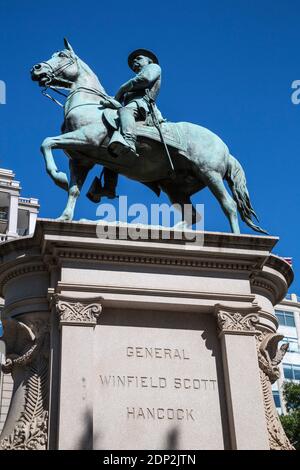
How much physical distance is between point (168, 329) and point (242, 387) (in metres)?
1.68

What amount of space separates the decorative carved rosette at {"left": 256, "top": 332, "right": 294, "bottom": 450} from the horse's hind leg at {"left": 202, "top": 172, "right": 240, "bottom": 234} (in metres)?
2.47

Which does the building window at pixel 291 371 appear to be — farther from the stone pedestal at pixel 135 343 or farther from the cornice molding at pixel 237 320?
the cornice molding at pixel 237 320

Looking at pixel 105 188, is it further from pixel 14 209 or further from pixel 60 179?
pixel 14 209

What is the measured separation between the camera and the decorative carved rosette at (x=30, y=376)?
11.4 meters

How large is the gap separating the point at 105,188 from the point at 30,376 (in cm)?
450

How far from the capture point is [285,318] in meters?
71.9

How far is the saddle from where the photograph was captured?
14109mm

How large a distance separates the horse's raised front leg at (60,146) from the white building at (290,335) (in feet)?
165

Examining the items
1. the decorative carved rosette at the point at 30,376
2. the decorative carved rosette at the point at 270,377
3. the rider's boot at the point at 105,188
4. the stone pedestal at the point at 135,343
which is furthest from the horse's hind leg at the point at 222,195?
the decorative carved rosette at the point at 30,376

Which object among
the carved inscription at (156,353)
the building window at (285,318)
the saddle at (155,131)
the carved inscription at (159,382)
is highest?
the building window at (285,318)

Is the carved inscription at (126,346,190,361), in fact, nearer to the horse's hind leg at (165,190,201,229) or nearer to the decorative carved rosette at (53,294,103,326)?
the decorative carved rosette at (53,294,103,326)

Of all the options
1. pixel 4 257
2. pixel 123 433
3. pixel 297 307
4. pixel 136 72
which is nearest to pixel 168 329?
pixel 123 433

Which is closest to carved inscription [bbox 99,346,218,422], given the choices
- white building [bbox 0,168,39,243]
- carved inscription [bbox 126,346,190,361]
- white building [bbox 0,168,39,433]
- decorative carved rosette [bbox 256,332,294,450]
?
carved inscription [bbox 126,346,190,361]

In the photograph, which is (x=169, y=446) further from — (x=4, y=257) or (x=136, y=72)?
(x=136, y=72)
